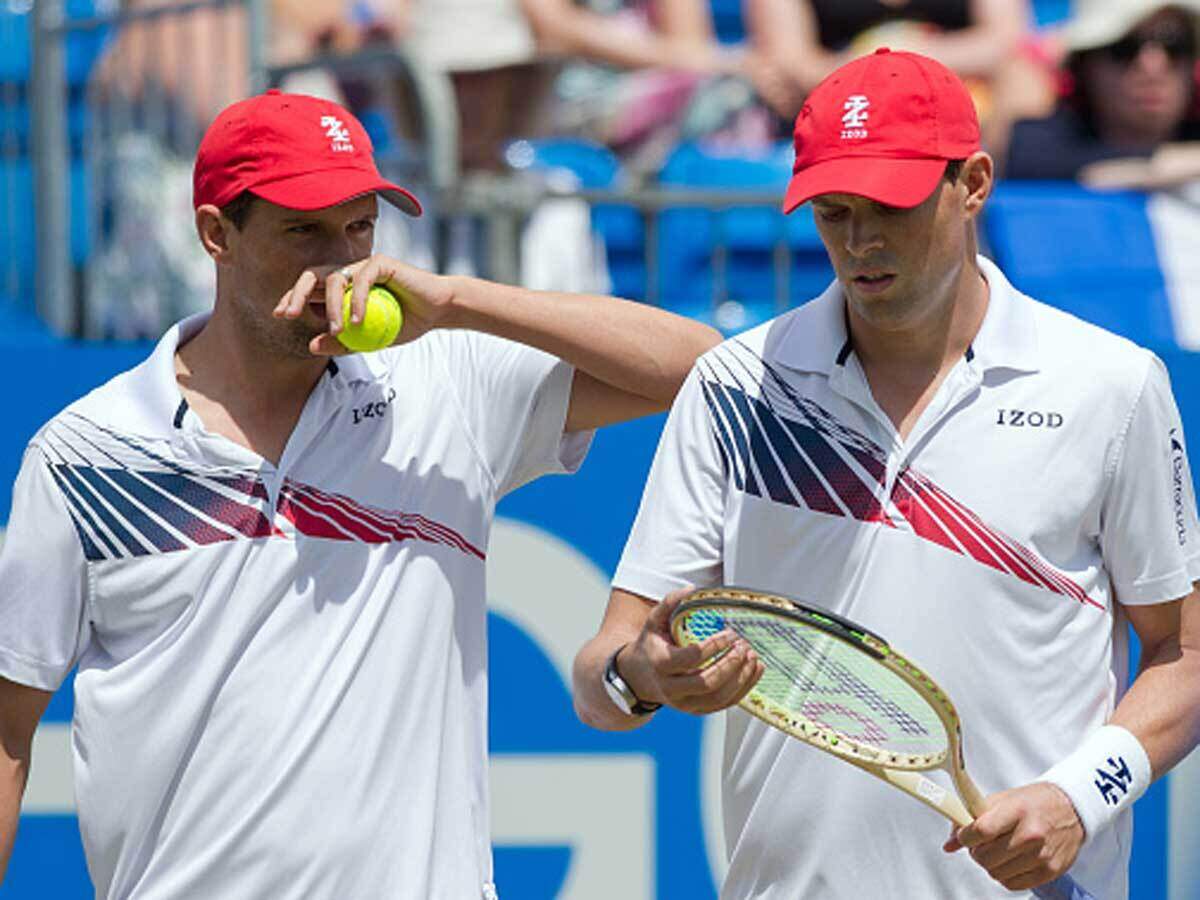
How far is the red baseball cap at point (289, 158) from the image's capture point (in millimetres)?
3215

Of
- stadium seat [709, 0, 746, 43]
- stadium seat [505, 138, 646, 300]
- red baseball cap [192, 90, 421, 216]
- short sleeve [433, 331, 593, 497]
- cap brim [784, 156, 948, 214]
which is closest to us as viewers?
cap brim [784, 156, 948, 214]

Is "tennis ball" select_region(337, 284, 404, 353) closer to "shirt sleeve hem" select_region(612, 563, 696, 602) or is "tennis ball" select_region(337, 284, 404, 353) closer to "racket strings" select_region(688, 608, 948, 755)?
"shirt sleeve hem" select_region(612, 563, 696, 602)

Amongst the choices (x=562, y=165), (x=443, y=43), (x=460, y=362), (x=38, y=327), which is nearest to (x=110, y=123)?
(x=38, y=327)

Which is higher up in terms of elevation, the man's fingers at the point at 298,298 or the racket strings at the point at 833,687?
the man's fingers at the point at 298,298

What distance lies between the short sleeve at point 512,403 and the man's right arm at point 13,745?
848 millimetres

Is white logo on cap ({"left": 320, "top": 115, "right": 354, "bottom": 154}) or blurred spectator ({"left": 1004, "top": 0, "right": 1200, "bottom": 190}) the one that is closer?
white logo on cap ({"left": 320, "top": 115, "right": 354, "bottom": 154})

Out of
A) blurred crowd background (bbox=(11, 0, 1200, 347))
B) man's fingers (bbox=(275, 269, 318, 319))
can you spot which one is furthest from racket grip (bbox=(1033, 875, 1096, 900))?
blurred crowd background (bbox=(11, 0, 1200, 347))

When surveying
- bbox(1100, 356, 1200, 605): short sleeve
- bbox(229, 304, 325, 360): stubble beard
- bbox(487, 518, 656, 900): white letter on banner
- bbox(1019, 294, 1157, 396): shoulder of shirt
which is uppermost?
bbox(1019, 294, 1157, 396): shoulder of shirt

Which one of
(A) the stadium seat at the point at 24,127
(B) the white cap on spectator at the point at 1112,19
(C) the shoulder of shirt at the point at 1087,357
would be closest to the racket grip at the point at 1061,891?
(C) the shoulder of shirt at the point at 1087,357

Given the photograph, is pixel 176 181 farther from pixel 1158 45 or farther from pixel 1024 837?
pixel 1024 837

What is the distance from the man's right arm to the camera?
3.26 metres

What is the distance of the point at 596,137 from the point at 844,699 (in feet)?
19.2

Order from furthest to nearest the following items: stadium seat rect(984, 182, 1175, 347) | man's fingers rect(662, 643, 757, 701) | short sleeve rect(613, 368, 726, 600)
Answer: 1. stadium seat rect(984, 182, 1175, 347)
2. short sleeve rect(613, 368, 726, 600)
3. man's fingers rect(662, 643, 757, 701)

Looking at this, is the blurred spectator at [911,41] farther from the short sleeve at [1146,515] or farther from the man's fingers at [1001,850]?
the man's fingers at [1001,850]
